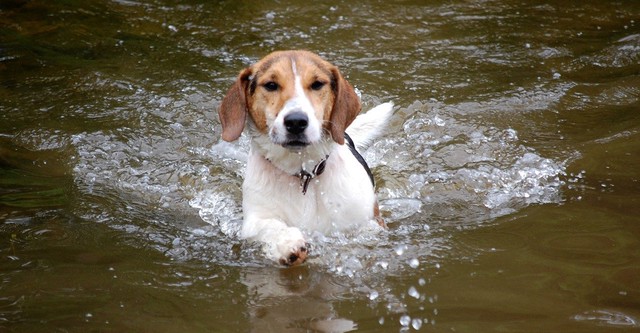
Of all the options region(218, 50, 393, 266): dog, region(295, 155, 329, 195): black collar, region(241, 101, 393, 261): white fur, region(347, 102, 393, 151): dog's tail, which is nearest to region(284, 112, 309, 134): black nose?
region(218, 50, 393, 266): dog

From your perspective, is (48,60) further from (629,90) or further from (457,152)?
(629,90)

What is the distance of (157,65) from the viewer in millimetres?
8680

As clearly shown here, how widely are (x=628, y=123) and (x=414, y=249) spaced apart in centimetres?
305

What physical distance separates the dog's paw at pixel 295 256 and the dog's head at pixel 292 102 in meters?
0.67

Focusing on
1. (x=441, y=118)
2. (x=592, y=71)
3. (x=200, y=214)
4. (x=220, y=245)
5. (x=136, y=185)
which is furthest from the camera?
(x=592, y=71)

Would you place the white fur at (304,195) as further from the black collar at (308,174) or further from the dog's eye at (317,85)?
the dog's eye at (317,85)

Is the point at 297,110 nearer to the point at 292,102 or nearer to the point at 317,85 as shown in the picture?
the point at 292,102

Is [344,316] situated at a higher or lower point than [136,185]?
higher

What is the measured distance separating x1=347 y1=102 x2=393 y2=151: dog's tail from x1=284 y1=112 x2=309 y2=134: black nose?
206 centimetres

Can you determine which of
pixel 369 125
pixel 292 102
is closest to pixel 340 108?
pixel 292 102

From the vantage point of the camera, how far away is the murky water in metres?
4.17

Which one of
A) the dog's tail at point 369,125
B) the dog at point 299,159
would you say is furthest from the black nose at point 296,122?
the dog's tail at point 369,125

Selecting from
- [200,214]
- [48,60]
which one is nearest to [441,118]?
[200,214]

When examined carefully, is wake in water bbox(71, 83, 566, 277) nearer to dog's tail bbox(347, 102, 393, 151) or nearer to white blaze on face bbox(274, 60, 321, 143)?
dog's tail bbox(347, 102, 393, 151)
